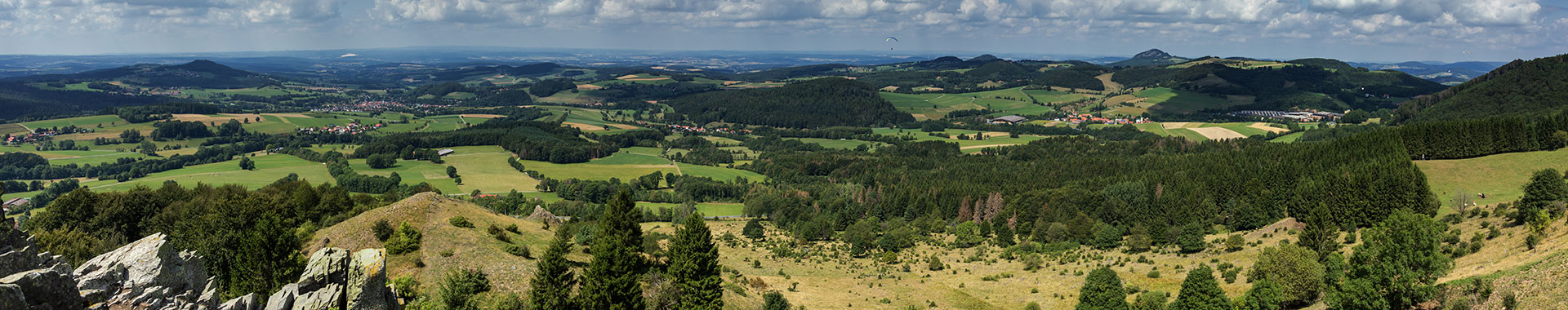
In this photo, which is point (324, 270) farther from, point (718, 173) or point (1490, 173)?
point (718, 173)

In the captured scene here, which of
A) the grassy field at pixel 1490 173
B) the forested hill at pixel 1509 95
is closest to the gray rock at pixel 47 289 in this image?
the grassy field at pixel 1490 173

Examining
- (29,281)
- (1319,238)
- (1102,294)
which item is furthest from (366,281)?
(1319,238)

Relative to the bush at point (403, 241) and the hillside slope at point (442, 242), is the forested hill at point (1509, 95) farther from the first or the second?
the bush at point (403, 241)

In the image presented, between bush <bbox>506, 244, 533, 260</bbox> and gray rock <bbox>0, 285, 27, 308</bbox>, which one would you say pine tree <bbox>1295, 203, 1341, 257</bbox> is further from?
gray rock <bbox>0, 285, 27, 308</bbox>

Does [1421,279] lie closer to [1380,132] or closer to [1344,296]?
[1344,296]

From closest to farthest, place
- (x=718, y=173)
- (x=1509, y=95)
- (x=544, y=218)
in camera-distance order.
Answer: (x=544, y=218)
(x=1509, y=95)
(x=718, y=173)
